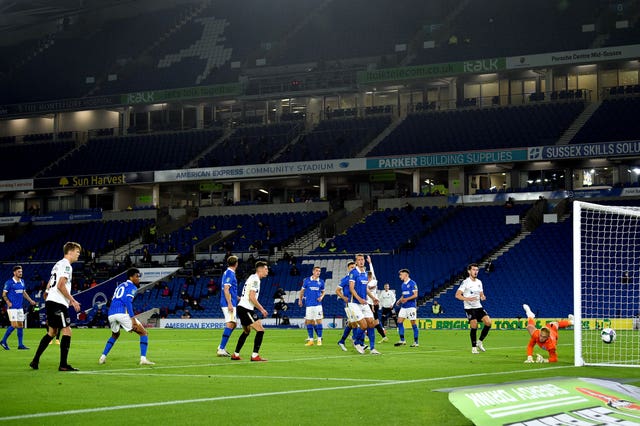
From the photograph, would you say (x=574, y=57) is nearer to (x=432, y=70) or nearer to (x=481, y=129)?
(x=481, y=129)

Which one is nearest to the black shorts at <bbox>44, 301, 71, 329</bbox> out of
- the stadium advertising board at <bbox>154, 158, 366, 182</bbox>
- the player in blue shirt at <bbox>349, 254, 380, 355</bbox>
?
the player in blue shirt at <bbox>349, 254, 380, 355</bbox>

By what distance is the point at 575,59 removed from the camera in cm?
5772

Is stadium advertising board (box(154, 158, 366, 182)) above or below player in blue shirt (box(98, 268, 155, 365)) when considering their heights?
above

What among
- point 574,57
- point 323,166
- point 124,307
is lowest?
point 124,307

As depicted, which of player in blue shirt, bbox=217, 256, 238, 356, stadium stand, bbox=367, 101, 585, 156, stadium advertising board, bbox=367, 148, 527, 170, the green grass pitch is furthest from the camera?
stadium stand, bbox=367, 101, 585, 156

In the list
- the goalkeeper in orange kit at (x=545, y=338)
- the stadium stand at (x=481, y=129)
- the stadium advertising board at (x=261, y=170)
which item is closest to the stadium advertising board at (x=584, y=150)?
the stadium stand at (x=481, y=129)

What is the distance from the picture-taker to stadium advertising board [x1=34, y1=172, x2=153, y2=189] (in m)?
65.9

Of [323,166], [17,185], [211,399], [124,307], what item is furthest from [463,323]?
[17,185]

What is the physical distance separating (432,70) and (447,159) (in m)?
7.84

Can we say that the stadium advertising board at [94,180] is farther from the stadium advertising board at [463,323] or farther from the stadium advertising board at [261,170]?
the stadium advertising board at [463,323]

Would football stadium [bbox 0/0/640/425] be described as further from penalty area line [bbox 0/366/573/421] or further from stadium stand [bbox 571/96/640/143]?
penalty area line [bbox 0/366/573/421]

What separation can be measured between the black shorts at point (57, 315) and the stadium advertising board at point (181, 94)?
5194 cm

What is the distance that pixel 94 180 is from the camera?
66.9 m

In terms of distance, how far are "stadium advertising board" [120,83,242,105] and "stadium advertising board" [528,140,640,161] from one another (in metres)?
24.1
